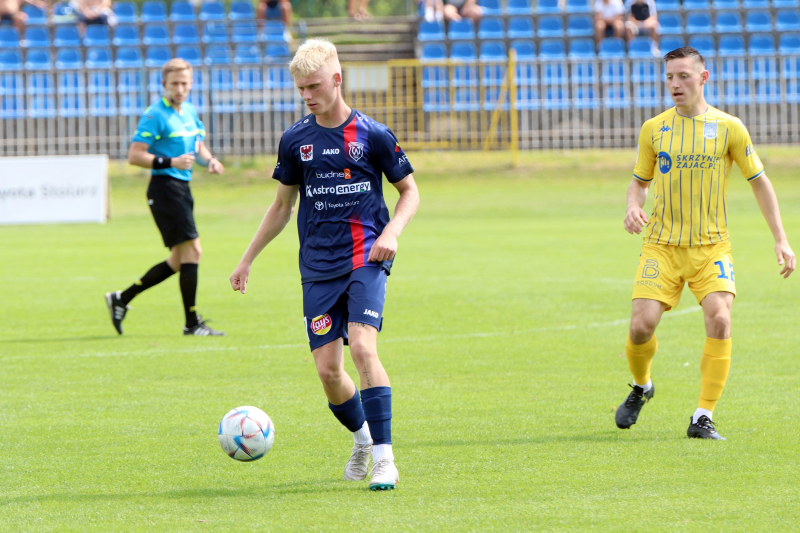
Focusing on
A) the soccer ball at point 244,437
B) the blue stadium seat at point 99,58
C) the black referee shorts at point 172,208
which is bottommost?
the soccer ball at point 244,437

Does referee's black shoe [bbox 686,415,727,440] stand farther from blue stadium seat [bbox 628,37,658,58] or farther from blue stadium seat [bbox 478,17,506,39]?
blue stadium seat [bbox 478,17,506,39]

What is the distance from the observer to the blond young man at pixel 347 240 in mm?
4516

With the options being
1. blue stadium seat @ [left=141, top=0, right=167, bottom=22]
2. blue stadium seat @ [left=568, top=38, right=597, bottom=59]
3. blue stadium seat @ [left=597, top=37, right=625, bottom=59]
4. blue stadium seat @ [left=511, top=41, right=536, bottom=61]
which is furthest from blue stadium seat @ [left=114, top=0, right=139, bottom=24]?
blue stadium seat @ [left=597, top=37, right=625, bottom=59]

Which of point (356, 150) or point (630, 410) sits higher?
point (356, 150)

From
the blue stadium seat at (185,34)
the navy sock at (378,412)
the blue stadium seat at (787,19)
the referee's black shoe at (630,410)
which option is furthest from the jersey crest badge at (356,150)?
the blue stadium seat at (787,19)

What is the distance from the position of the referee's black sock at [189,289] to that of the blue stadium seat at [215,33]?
1995 centimetres

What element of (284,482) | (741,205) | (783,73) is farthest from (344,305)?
(783,73)

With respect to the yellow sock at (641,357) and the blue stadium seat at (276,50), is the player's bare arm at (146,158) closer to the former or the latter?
the yellow sock at (641,357)

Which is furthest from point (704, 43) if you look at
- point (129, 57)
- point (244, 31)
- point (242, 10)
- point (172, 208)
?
point (172, 208)

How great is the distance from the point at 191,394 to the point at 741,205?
1658 centimetres

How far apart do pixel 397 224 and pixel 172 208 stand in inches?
183

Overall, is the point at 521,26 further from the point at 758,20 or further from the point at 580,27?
the point at 758,20

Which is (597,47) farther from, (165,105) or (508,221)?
(165,105)

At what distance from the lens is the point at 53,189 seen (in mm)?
20109
